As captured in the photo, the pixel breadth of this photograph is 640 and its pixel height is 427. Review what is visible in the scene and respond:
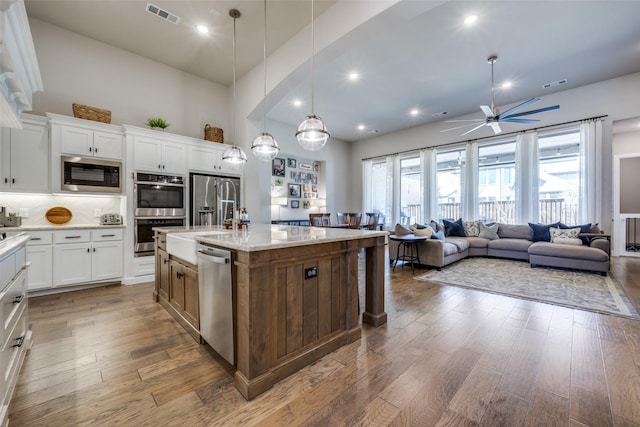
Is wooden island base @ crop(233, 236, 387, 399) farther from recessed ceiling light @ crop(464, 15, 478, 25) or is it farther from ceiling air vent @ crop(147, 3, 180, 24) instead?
ceiling air vent @ crop(147, 3, 180, 24)

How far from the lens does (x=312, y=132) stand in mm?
2758

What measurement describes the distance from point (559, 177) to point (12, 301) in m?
8.69

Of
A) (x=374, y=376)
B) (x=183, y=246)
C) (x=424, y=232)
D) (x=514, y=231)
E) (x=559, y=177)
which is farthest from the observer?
(x=514, y=231)

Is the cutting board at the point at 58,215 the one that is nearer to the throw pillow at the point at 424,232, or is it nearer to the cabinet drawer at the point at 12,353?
the cabinet drawer at the point at 12,353

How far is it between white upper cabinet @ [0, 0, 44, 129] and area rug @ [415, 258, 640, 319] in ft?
16.8

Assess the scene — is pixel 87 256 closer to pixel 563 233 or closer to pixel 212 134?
pixel 212 134

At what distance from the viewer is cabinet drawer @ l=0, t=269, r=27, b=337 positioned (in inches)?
54.8

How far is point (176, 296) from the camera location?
104 inches

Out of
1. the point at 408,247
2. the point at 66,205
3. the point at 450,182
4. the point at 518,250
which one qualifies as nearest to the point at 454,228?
the point at 518,250

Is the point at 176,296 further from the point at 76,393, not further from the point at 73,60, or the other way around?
the point at 73,60

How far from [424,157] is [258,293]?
738cm

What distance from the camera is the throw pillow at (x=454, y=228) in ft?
21.6

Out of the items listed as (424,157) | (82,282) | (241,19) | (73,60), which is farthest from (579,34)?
(82,282)

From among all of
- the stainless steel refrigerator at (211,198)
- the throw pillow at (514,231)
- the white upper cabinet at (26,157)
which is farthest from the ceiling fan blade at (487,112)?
the white upper cabinet at (26,157)
